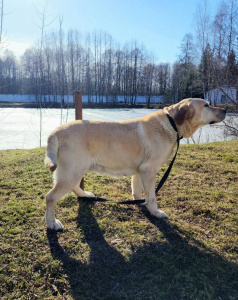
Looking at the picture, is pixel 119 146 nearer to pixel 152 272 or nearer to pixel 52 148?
pixel 52 148

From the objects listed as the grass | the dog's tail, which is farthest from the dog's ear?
the dog's tail

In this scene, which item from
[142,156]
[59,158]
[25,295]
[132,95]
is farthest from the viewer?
[132,95]

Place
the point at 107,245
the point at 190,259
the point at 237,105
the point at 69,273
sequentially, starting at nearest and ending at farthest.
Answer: the point at 69,273 → the point at 190,259 → the point at 107,245 → the point at 237,105

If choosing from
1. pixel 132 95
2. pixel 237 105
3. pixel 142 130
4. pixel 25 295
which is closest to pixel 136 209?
pixel 142 130

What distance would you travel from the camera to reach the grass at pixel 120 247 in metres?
2.22

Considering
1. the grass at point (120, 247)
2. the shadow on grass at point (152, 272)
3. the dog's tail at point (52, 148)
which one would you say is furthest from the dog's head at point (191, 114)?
the dog's tail at point (52, 148)

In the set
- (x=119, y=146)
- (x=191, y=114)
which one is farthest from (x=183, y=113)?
(x=119, y=146)

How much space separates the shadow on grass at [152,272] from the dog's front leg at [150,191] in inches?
19.8

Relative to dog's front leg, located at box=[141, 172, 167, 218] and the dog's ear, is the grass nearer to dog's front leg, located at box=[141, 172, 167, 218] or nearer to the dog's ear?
dog's front leg, located at box=[141, 172, 167, 218]

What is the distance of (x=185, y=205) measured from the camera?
156 inches

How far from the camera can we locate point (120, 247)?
2.86 m

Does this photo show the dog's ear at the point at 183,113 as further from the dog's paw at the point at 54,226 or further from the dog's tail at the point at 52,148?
the dog's paw at the point at 54,226

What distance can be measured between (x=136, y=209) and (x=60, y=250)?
1.47 m

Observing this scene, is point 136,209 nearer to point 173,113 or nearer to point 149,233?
point 149,233
